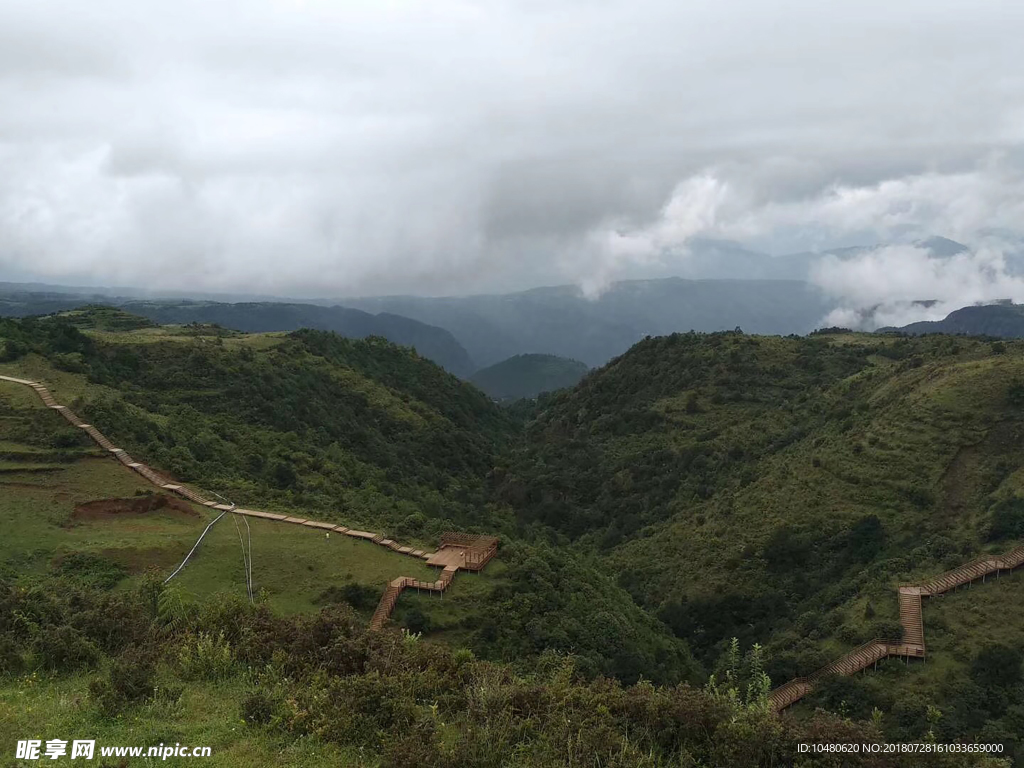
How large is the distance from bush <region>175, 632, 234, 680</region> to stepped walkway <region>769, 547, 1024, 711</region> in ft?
72.2

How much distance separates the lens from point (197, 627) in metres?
16.5

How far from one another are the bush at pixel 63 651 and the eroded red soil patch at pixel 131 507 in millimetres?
17216

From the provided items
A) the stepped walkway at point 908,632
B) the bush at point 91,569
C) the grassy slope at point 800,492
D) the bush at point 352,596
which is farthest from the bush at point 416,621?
the grassy slope at point 800,492

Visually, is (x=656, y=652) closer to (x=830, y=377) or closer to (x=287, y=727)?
(x=287, y=727)

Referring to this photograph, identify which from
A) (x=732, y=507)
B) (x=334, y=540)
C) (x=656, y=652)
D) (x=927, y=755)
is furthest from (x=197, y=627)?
(x=732, y=507)

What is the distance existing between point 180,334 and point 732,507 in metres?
82.4

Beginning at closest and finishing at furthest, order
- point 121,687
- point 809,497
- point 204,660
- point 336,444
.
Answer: point 121,687, point 204,660, point 809,497, point 336,444

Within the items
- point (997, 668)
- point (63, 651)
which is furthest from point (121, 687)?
point (997, 668)

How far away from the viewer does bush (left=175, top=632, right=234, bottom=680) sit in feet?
46.2

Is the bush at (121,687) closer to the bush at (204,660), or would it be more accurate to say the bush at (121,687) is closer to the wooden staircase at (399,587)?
the bush at (204,660)

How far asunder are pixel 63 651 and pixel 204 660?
11.3 ft

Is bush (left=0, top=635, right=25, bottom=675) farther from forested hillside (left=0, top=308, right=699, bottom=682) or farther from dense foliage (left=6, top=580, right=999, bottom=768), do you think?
forested hillside (left=0, top=308, right=699, bottom=682)

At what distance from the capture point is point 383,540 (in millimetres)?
30172

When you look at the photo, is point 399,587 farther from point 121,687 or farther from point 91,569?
point 121,687
